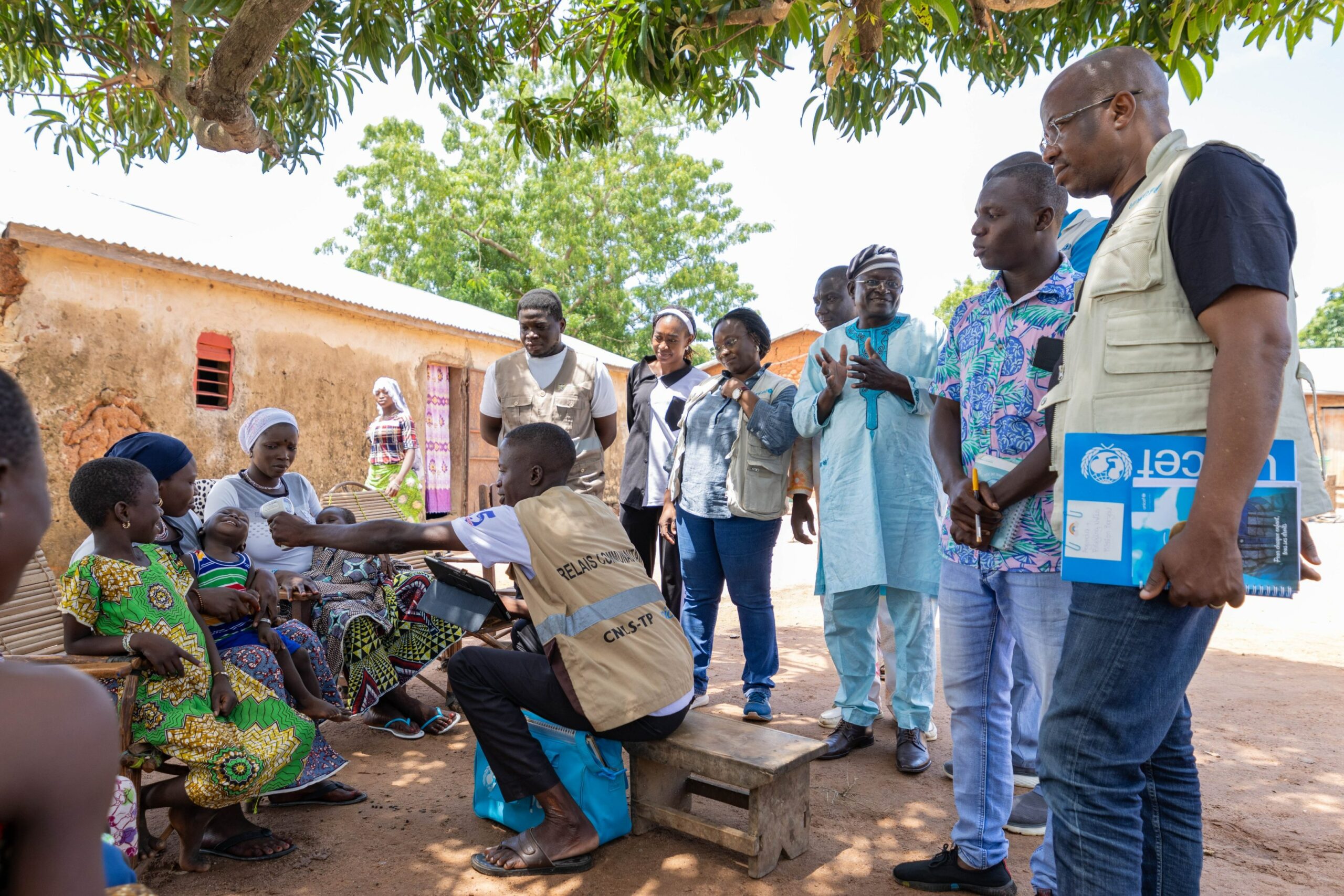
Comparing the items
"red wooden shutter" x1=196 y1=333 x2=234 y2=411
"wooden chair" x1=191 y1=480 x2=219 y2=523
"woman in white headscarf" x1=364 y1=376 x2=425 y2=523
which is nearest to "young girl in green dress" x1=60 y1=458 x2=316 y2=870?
"wooden chair" x1=191 y1=480 x2=219 y2=523

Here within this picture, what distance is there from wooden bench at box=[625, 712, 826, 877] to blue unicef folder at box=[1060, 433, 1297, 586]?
1290 millimetres

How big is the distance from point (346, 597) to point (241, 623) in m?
0.85

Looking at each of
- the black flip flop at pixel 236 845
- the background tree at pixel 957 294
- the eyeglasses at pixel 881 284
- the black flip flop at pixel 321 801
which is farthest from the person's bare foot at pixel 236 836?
the background tree at pixel 957 294

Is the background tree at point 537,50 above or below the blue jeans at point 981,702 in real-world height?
above

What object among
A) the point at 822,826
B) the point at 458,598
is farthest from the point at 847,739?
the point at 458,598

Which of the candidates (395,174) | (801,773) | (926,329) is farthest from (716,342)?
(395,174)

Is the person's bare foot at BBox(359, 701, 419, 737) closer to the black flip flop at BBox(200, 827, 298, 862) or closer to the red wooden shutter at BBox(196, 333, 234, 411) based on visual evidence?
the black flip flop at BBox(200, 827, 298, 862)

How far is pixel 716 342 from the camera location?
4.16 meters

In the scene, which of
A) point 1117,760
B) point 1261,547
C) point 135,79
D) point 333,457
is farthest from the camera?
point 333,457

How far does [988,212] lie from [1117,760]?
1554 millimetres

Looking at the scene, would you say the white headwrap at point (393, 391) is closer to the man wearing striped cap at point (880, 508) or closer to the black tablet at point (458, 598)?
the black tablet at point (458, 598)

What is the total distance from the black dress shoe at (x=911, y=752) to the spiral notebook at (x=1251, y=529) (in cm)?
218

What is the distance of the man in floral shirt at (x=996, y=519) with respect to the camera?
234 cm

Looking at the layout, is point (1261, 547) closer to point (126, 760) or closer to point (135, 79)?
point (126, 760)
